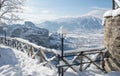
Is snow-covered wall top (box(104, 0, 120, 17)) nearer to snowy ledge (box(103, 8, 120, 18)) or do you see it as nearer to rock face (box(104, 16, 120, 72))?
snowy ledge (box(103, 8, 120, 18))

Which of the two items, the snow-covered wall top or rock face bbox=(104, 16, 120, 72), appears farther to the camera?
rock face bbox=(104, 16, 120, 72)

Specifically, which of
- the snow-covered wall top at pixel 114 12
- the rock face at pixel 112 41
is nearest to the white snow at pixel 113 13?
the snow-covered wall top at pixel 114 12

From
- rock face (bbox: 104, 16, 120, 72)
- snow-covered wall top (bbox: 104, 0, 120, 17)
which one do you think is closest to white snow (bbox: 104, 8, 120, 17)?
snow-covered wall top (bbox: 104, 0, 120, 17)

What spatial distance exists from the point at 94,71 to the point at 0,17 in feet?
36.5

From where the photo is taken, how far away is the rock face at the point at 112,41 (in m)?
11.1

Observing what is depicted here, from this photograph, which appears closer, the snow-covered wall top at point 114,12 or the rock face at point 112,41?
the snow-covered wall top at point 114,12

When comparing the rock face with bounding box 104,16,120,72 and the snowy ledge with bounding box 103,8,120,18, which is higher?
the snowy ledge with bounding box 103,8,120,18

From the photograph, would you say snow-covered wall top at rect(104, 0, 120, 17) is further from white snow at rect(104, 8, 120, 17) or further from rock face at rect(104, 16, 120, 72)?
rock face at rect(104, 16, 120, 72)

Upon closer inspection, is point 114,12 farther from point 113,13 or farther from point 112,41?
point 112,41

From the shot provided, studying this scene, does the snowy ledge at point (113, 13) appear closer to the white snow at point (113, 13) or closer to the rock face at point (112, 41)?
the white snow at point (113, 13)

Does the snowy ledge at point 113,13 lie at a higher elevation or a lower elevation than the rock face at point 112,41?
higher

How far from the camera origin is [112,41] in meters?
11.6

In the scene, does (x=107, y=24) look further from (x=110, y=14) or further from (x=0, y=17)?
(x=0, y=17)

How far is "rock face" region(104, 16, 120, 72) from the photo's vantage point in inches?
437
